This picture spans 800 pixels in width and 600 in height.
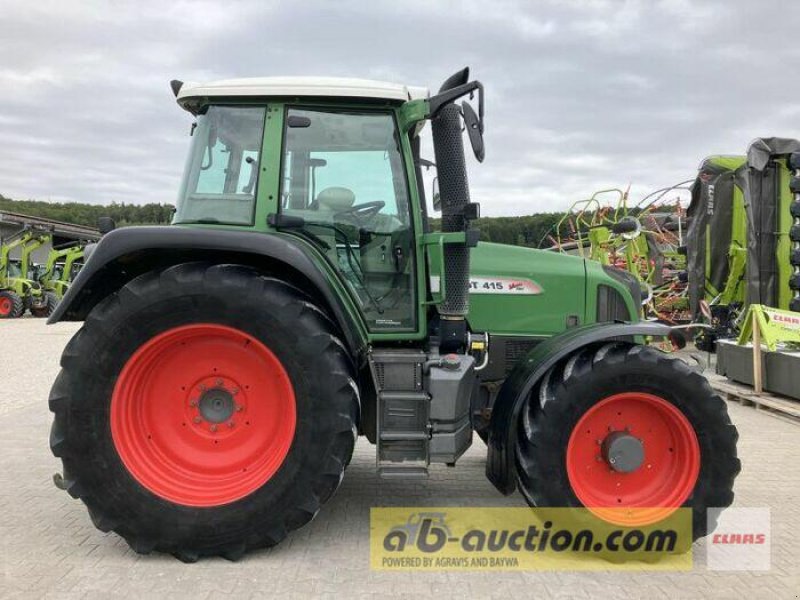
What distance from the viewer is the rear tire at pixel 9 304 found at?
71.0 feet

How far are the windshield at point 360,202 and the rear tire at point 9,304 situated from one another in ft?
72.6

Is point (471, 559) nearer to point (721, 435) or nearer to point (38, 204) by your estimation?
point (721, 435)

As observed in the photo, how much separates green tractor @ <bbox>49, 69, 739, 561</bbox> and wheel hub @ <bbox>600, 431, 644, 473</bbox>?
0.01 meters

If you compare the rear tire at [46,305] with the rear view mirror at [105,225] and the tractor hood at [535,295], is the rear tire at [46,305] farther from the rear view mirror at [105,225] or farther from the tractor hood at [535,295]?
the tractor hood at [535,295]

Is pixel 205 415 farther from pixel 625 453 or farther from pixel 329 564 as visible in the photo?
pixel 625 453

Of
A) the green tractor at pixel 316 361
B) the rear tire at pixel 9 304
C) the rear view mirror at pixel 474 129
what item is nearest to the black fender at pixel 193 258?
the green tractor at pixel 316 361

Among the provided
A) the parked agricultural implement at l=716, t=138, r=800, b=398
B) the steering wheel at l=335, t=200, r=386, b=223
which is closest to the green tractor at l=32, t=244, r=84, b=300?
the parked agricultural implement at l=716, t=138, r=800, b=398

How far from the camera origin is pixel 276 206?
346 centimetres

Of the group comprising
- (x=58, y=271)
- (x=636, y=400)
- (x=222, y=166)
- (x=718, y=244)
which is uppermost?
(x=718, y=244)

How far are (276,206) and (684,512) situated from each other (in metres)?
2.72

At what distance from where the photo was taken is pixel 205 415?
3412mm

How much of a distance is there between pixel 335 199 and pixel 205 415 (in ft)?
4.57

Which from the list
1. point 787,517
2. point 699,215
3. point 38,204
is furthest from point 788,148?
point 38,204

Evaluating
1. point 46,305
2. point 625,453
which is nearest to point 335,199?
point 625,453
